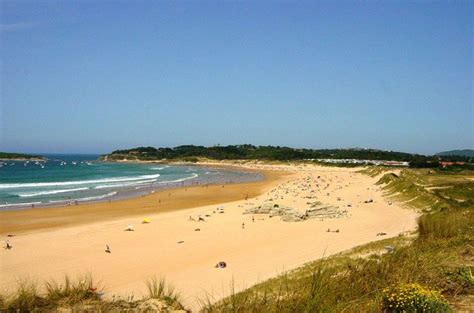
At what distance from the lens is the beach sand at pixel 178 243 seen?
1045 cm

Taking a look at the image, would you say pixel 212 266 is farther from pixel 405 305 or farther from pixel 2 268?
pixel 405 305

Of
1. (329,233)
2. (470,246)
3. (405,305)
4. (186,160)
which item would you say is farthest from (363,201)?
(186,160)

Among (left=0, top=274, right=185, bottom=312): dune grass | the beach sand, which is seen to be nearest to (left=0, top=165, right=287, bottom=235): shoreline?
the beach sand

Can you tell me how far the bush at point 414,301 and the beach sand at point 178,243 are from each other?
3.43 meters

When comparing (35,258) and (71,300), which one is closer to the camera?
(71,300)

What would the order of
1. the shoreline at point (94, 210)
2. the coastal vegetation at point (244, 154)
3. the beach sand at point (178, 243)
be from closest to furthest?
the beach sand at point (178, 243) → the shoreline at point (94, 210) → the coastal vegetation at point (244, 154)

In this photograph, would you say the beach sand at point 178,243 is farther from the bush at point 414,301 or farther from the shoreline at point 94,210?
the bush at point 414,301

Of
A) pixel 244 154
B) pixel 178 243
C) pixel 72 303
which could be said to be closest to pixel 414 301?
pixel 72 303

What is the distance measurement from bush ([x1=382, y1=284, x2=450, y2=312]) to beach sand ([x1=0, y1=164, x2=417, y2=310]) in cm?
343

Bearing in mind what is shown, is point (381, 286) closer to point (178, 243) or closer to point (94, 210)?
point (178, 243)

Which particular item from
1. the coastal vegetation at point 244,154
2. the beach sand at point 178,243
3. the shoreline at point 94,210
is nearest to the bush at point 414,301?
the beach sand at point 178,243

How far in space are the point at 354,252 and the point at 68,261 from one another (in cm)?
880

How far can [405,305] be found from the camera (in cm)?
421

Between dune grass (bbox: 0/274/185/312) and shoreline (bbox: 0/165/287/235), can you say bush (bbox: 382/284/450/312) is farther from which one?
shoreline (bbox: 0/165/287/235)
